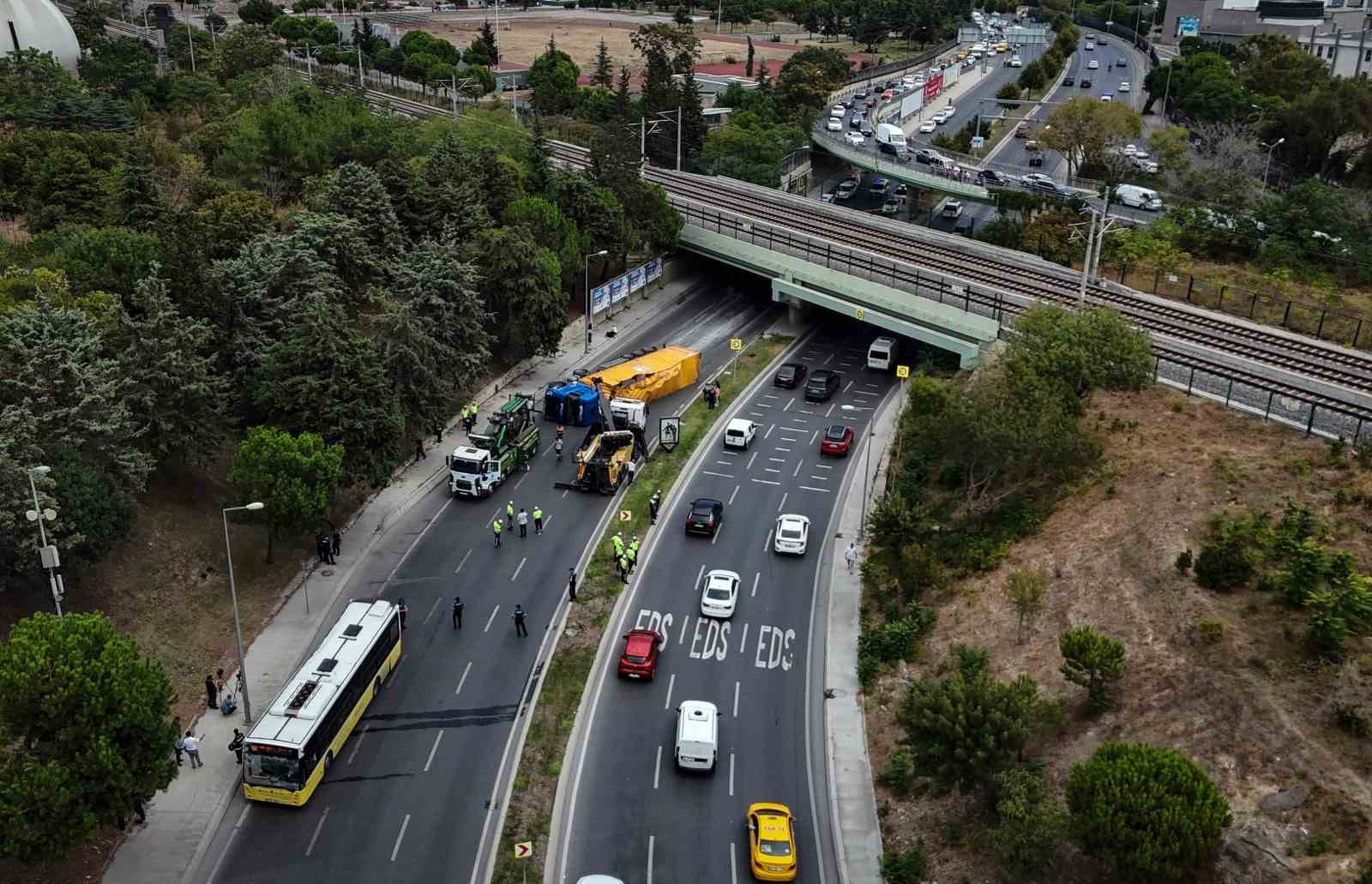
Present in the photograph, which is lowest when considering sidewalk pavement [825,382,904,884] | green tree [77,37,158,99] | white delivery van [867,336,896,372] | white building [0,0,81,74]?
sidewalk pavement [825,382,904,884]

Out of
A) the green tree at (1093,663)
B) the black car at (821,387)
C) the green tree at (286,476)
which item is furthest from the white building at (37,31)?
the green tree at (1093,663)

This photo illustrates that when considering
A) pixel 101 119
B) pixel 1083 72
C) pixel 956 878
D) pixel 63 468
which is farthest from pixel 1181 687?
pixel 1083 72

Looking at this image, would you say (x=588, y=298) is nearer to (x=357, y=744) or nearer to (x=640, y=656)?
(x=640, y=656)

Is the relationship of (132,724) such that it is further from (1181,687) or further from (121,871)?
(1181,687)

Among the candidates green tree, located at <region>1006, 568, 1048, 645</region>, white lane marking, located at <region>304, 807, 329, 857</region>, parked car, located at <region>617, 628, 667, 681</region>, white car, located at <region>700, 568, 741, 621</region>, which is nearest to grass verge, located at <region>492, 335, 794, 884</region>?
parked car, located at <region>617, 628, 667, 681</region>

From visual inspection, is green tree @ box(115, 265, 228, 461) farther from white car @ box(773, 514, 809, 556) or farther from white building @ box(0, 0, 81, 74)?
white building @ box(0, 0, 81, 74)

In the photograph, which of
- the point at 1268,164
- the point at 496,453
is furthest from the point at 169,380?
the point at 1268,164

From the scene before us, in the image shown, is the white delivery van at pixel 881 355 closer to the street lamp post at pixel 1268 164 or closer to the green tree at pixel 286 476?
the green tree at pixel 286 476
